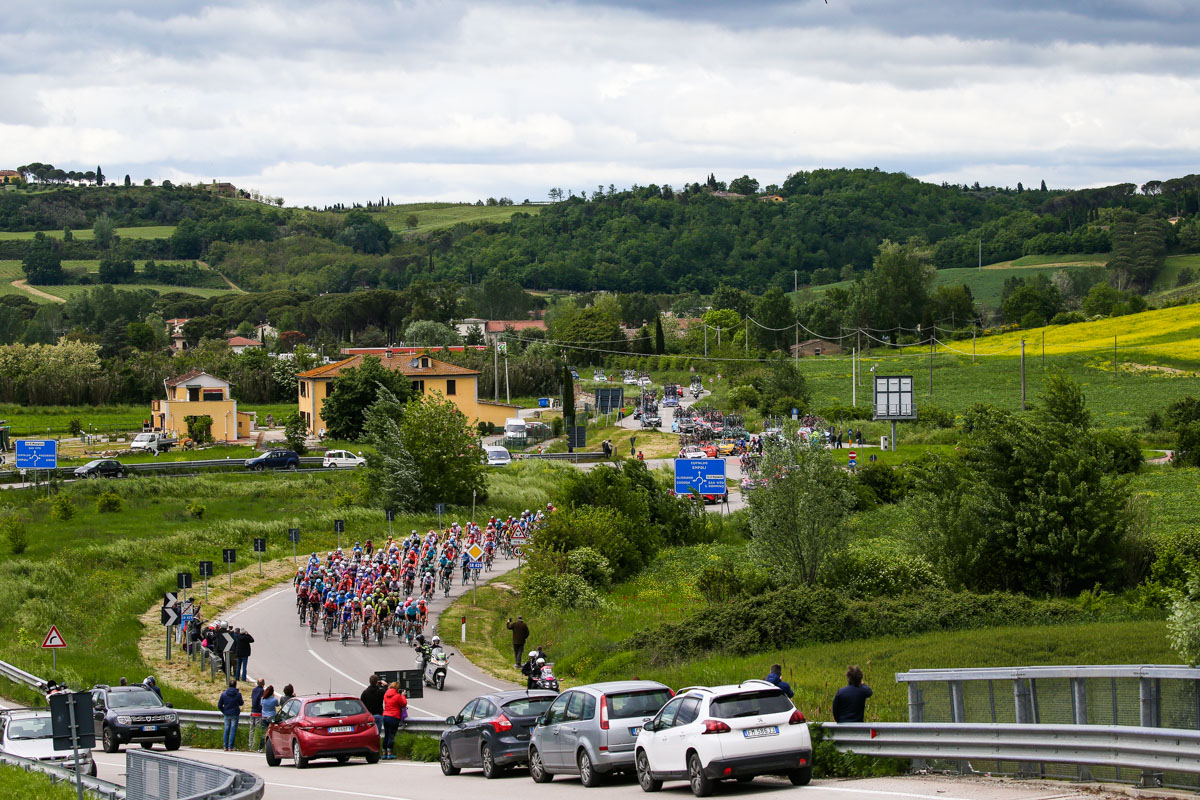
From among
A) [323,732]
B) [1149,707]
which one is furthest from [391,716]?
[1149,707]

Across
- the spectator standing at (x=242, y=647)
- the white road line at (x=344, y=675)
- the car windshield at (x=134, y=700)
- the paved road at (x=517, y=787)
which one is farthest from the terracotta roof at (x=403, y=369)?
the paved road at (x=517, y=787)

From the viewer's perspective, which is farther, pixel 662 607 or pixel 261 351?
pixel 261 351

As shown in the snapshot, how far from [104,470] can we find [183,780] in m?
64.0

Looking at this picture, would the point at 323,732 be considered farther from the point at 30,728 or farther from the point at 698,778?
the point at 698,778

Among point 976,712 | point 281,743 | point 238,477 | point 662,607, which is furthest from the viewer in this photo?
point 238,477

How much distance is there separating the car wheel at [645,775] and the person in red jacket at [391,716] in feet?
22.8

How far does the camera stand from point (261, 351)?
14025 centimetres

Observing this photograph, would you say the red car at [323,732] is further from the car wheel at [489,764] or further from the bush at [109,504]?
the bush at [109,504]

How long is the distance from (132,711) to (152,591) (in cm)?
1916

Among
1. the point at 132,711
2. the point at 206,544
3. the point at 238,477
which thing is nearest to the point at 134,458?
the point at 238,477

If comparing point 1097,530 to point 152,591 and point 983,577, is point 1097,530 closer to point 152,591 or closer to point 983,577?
point 983,577

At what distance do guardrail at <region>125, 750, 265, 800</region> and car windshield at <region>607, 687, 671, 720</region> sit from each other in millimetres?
5273

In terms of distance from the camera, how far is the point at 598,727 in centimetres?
1647

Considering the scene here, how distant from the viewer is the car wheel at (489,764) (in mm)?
18734
